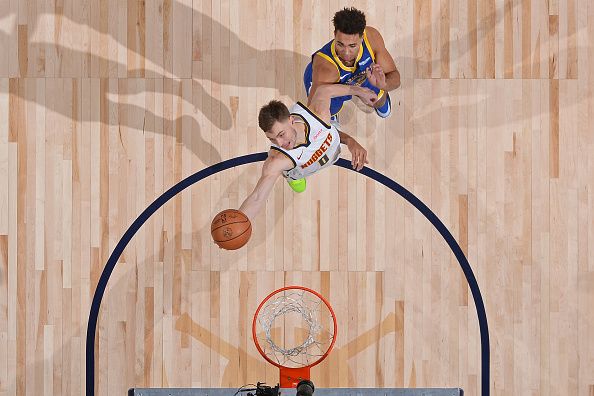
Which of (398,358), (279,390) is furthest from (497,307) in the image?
(279,390)

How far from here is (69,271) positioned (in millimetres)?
7344

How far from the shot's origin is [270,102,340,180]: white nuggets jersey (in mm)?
5926

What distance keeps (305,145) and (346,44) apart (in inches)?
34.1

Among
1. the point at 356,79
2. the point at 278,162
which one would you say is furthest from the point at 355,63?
the point at 278,162

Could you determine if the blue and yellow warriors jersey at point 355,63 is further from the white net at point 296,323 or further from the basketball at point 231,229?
the white net at point 296,323

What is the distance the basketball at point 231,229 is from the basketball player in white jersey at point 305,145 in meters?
0.21

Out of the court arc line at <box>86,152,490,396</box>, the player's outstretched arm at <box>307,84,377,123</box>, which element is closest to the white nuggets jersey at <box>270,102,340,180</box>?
the player's outstretched arm at <box>307,84,377,123</box>

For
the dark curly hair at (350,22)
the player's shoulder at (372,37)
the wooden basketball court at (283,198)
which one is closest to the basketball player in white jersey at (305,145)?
the player's shoulder at (372,37)

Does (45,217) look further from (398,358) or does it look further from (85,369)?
(398,358)

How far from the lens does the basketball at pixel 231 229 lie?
18.9 ft

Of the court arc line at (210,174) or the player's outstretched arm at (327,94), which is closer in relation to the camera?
the player's outstretched arm at (327,94)

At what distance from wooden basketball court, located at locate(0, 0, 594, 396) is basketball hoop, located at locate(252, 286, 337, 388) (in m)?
0.13

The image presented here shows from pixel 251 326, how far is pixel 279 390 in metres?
1.10

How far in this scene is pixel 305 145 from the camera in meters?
5.91
